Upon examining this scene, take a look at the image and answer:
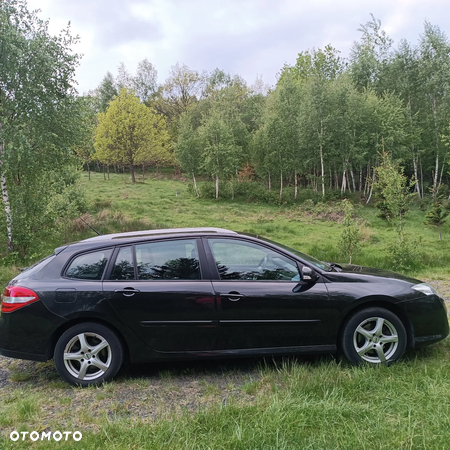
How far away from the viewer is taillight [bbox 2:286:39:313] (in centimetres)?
369

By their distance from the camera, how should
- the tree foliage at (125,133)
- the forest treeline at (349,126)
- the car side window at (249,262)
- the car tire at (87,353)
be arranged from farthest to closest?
the tree foliage at (125,133), the forest treeline at (349,126), the car side window at (249,262), the car tire at (87,353)

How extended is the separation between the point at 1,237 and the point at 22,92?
13.4 ft

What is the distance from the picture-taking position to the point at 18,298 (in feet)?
12.2

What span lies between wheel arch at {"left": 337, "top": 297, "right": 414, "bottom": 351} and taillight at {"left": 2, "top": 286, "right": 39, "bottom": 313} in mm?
3176

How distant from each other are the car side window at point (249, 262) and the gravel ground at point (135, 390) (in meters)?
1.02

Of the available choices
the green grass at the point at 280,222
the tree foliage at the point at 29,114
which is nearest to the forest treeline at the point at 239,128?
the tree foliage at the point at 29,114

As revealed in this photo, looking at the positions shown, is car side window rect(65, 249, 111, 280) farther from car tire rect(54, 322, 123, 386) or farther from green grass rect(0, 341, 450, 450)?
green grass rect(0, 341, 450, 450)

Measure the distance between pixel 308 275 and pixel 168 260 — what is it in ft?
4.95

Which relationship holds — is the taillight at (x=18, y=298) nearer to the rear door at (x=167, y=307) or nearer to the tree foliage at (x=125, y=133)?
the rear door at (x=167, y=307)

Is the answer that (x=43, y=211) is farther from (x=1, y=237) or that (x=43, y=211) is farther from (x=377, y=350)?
(x=377, y=350)

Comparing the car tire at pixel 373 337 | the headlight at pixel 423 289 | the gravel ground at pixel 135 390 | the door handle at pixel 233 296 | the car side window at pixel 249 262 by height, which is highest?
the car side window at pixel 249 262

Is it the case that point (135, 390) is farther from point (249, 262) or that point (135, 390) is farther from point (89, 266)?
point (249, 262)

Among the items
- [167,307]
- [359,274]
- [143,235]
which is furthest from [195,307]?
[359,274]

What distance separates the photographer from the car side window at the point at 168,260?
3.90 metres
